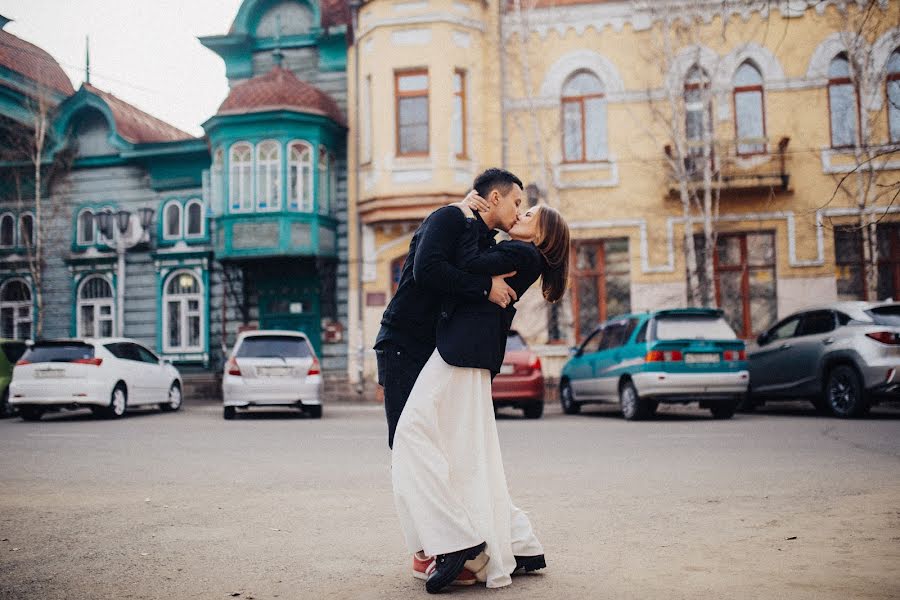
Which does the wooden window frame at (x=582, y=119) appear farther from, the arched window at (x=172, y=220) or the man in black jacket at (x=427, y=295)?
the man in black jacket at (x=427, y=295)

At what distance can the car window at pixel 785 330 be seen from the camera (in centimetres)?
1555

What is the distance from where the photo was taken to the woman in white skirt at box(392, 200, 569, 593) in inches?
164

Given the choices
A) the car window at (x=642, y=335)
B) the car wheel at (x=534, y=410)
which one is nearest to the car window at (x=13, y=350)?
the car wheel at (x=534, y=410)

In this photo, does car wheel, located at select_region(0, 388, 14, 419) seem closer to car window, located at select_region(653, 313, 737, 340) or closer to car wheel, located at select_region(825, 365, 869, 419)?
car window, located at select_region(653, 313, 737, 340)

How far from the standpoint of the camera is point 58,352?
641 inches

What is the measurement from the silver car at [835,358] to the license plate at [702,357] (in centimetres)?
159

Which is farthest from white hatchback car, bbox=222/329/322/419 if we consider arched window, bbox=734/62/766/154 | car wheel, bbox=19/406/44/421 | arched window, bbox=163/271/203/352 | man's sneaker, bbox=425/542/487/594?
arched window, bbox=734/62/766/154

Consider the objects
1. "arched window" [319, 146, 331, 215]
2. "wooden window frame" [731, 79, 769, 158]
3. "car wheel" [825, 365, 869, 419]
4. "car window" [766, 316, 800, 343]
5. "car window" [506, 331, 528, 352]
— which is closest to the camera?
"car wheel" [825, 365, 869, 419]

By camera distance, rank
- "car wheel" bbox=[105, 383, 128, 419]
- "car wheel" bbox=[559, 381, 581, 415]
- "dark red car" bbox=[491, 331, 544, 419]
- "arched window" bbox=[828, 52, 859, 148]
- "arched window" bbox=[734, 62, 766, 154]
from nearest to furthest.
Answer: "dark red car" bbox=[491, 331, 544, 419] < "car wheel" bbox=[105, 383, 128, 419] < "car wheel" bbox=[559, 381, 581, 415] < "arched window" bbox=[828, 52, 859, 148] < "arched window" bbox=[734, 62, 766, 154]

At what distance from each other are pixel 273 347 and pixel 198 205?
444 inches

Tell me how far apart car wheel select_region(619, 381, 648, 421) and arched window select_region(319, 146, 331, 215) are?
11677 mm

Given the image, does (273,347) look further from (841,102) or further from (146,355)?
(841,102)

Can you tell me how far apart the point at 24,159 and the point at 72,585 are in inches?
1015

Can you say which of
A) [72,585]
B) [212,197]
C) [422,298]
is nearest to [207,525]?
[72,585]
